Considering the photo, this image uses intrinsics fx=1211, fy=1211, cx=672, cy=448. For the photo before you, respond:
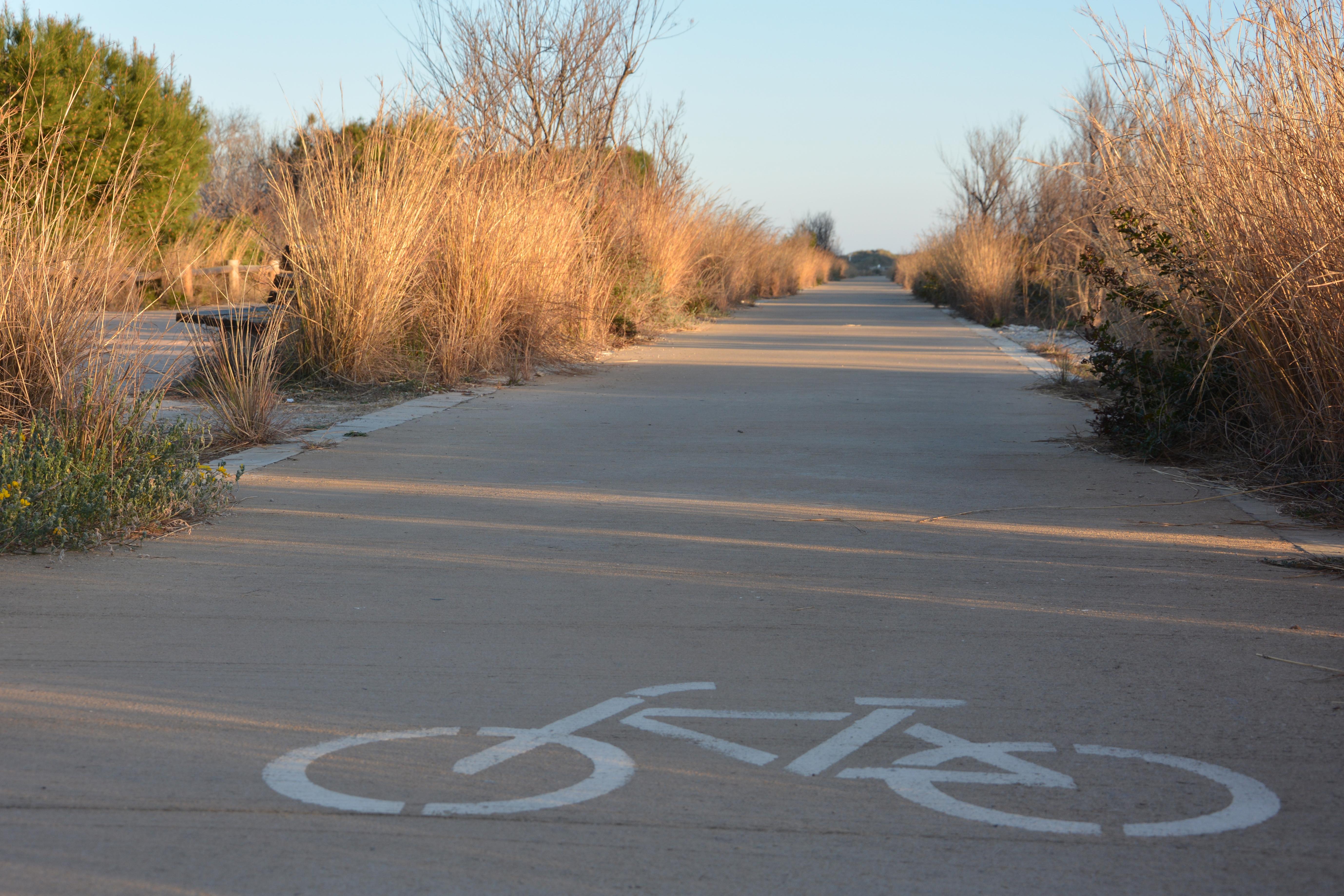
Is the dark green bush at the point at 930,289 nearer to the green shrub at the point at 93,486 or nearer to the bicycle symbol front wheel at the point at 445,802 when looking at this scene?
the green shrub at the point at 93,486

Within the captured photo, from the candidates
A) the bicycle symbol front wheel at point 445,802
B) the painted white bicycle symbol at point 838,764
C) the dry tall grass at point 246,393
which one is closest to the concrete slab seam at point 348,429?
the dry tall grass at point 246,393

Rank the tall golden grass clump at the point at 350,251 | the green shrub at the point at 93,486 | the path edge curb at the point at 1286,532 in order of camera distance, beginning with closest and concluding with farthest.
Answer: the green shrub at the point at 93,486
the path edge curb at the point at 1286,532
the tall golden grass clump at the point at 350,251

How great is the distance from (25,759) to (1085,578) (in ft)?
11.6

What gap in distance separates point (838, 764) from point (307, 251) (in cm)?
860

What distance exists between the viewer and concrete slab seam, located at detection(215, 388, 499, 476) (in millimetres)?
6879

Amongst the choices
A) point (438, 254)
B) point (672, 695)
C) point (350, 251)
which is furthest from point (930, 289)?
point (672, 695)

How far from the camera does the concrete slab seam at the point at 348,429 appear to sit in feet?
22.6

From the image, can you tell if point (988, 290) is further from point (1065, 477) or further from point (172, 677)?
point (172, 677)

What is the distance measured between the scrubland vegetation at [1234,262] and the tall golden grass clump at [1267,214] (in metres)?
0.01

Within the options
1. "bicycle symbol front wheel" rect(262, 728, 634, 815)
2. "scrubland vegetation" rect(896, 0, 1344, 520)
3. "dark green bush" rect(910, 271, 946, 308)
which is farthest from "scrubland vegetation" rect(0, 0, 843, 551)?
"dark green bush" rect(910, 271, 946, 308)

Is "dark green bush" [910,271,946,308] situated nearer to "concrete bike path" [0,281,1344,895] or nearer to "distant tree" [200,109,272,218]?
"distant tree" [200,109,272,218]

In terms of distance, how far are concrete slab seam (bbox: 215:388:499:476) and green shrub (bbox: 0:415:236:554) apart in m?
0.35

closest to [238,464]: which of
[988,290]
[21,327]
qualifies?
[21,327]

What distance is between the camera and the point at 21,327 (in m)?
5.96
